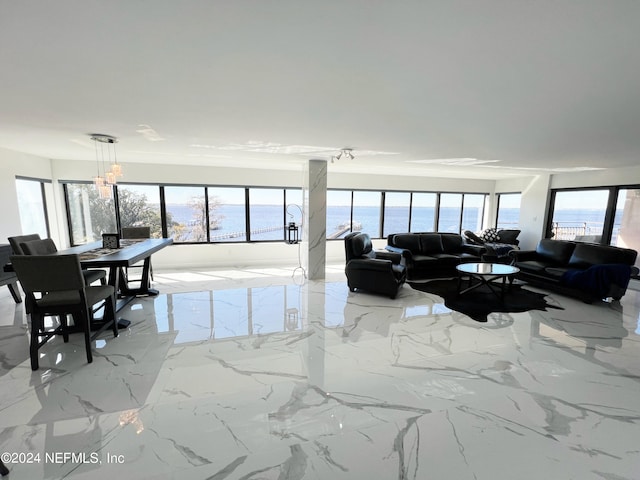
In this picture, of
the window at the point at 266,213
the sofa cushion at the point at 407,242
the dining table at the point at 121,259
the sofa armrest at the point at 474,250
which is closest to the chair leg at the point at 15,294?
the dining table at the point at 121,259

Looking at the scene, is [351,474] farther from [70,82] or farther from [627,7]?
[70,82]

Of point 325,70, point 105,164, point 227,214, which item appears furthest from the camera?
point 227,214

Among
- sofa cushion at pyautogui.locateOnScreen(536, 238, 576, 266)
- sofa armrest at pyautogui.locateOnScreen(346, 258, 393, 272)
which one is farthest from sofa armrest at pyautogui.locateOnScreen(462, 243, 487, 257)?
sofa armrest at pyautogui.locateOnScreen(346, 258, 393, 272)

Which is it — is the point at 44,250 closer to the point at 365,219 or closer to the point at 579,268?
the point at 365,219

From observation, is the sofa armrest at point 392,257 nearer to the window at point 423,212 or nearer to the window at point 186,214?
the window at point 423,212

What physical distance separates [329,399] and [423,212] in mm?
7033

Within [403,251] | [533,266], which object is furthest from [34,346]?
[533,266]

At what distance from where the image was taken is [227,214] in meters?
6.83

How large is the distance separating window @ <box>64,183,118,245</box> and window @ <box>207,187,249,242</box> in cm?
204

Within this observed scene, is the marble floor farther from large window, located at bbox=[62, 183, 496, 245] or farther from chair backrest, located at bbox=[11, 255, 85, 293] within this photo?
large window, located at bbox=[62, 183, 496, 245]

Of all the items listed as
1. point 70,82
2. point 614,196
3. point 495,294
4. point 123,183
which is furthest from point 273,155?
point 614,196

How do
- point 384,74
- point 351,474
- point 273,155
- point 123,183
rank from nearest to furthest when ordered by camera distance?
point 351,474
point 384,74
point 273,155
point 123,183

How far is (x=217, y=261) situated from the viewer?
270 inches

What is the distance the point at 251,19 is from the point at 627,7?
5.25 ft
